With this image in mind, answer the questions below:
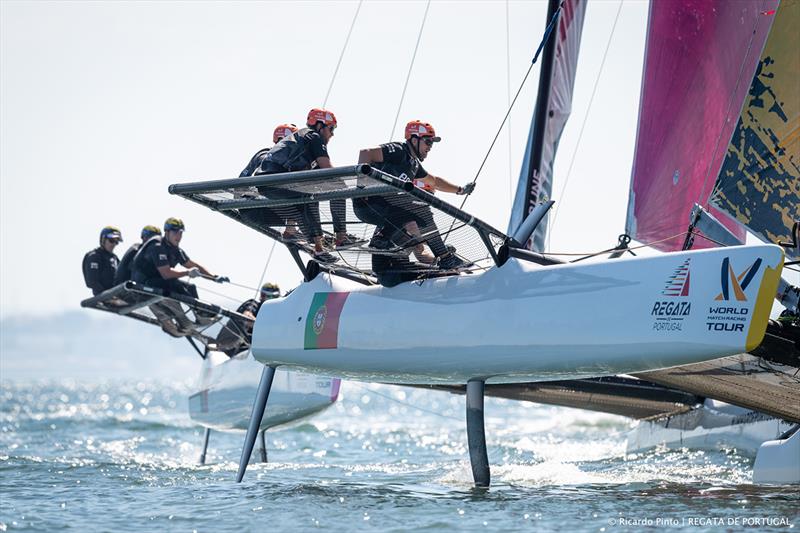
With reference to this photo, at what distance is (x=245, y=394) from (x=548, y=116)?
400 centimetres

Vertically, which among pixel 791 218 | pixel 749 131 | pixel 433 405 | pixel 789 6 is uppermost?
pixel 789 6

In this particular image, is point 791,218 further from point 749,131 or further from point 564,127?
point 564,127


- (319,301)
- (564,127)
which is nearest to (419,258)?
(319,301)

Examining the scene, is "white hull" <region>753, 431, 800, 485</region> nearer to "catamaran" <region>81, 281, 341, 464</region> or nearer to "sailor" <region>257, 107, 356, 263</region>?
"sailor" <region>257, 107, 356, 263</region>

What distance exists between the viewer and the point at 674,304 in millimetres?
5871

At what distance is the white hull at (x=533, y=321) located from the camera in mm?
5715

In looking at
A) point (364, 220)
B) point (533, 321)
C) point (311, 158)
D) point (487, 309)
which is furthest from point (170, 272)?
point (533, 321)

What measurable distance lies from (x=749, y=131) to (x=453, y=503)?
12.1 ft

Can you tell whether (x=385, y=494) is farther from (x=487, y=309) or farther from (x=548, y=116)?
(x=548, y=116)

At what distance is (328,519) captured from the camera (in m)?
5.82

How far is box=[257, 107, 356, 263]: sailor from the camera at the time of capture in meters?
7.23

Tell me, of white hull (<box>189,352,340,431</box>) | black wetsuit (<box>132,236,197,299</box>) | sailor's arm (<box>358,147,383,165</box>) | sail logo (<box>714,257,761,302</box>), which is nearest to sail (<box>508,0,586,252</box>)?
white hull (<box>189,352,340,431</box>)

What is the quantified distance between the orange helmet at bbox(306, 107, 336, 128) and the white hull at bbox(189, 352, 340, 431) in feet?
12.2

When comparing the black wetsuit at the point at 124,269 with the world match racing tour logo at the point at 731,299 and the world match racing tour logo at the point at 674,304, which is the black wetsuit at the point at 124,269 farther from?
the world match racing tour logo at the point at 731,299
